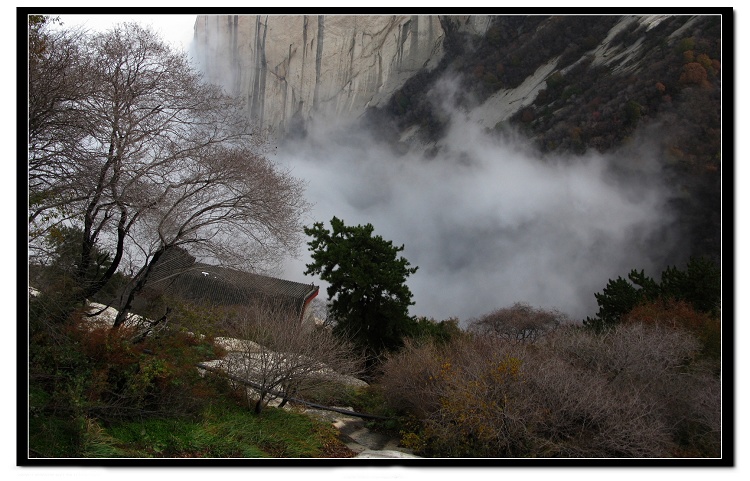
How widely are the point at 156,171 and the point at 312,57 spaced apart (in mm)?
5601

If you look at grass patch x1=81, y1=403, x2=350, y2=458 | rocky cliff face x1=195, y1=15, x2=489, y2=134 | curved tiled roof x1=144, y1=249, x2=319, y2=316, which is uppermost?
rocky cliff face x1=195, y1=15, x2=489, y2=134

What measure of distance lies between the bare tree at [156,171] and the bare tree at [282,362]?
1459 millimetres

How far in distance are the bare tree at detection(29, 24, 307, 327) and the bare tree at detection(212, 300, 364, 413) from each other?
4.79ft

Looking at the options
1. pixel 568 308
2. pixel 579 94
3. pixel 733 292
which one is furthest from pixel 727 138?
pixel 579 94

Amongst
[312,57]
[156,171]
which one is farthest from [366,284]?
[156,171]

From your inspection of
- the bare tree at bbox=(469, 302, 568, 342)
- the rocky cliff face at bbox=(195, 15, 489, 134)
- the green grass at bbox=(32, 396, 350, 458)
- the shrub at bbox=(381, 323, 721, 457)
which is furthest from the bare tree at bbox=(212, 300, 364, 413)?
the bare tree at bbox=(469, 302, 568, 342)

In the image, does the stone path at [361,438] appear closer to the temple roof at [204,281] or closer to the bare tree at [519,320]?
the temple roof at [204,281]

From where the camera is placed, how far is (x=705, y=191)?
11.8 meters

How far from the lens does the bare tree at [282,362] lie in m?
9.14

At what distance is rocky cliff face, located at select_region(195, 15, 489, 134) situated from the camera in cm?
976

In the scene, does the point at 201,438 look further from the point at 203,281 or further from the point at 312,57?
the point at 312,57

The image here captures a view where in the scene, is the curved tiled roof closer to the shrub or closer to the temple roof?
the temple roof

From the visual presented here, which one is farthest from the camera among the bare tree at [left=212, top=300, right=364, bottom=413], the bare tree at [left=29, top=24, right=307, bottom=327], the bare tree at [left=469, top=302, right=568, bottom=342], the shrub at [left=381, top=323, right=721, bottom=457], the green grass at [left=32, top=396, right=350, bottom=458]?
the bare tree at [left=469, top=302, right=568, bottom=342]

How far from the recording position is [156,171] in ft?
28.7
